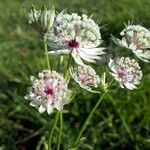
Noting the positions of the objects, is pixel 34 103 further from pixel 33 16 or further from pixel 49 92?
pixel 33 16

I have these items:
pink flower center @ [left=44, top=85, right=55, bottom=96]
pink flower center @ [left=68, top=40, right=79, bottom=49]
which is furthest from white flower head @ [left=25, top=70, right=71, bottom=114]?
pink flower center @ [left=68, top=40, right=79, bottom=49]

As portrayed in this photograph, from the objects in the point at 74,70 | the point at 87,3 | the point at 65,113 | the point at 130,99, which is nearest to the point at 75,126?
the point at 65,113

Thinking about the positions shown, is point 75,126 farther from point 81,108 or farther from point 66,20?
point 66,20

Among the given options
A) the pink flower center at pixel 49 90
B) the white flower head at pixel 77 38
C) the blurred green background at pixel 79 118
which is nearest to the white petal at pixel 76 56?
the white flower head at pixel 77 38

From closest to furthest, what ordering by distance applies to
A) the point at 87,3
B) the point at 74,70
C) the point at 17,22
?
the point at 74,70
the point at 17,22
the point at 87,3

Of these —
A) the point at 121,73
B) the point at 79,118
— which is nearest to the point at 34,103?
the point at 121,73

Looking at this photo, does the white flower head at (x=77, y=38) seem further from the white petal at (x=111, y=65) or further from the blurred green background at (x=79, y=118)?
the blurred green background at (x=79, y=118)
